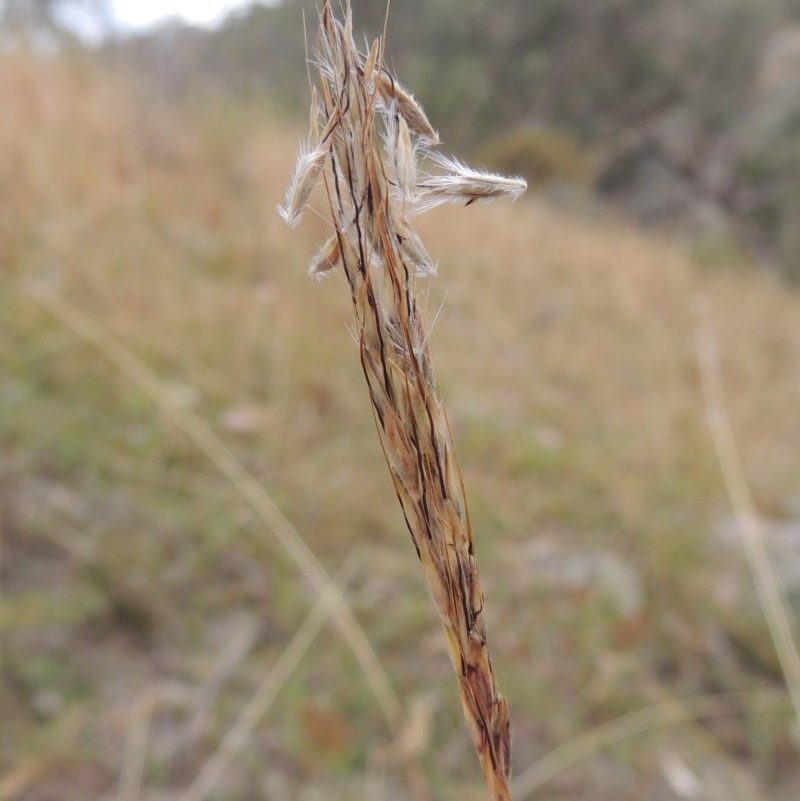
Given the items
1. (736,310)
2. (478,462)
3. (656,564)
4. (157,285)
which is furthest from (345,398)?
Result: (736,310)

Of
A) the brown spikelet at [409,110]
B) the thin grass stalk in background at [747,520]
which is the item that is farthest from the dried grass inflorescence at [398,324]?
the thin grass stalk in background at [747,520]

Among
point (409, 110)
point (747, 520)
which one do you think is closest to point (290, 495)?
point (747, 520)

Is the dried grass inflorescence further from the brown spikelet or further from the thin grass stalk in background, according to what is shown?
the thin grass stalk in background

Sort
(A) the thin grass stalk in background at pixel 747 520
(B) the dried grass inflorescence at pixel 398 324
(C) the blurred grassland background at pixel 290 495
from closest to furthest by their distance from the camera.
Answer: (B) the dried grass inflorescence at pixel 398 324, (C) the blurred grassland background at pixel 290 495, (A) the thin grass stalk in background at pixel 747 520

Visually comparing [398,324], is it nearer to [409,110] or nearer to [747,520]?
[409,110]

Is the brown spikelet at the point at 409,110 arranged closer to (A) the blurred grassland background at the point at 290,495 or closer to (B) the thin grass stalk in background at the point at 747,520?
(A) the blurred grassland background at the point at 290,495

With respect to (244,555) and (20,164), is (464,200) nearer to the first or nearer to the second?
(244,555)
